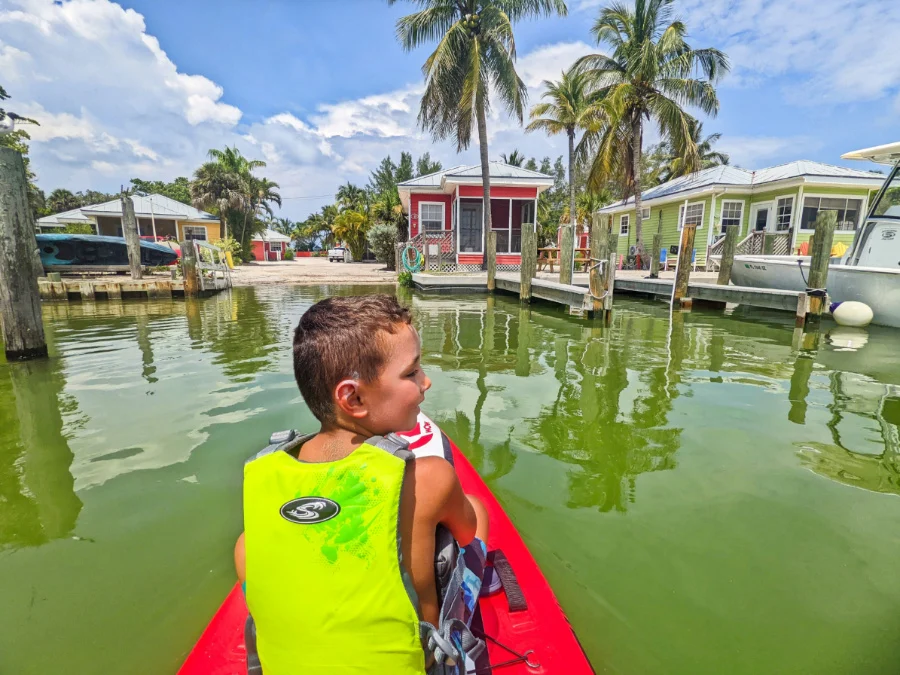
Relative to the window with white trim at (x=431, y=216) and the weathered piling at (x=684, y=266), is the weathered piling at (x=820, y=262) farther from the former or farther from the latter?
the window with white trim at (x=431, y=216)

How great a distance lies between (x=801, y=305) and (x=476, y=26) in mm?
14831

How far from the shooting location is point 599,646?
2.04 meters

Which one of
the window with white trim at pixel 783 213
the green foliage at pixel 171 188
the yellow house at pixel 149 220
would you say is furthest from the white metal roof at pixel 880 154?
the green foliage at pixel 171 188

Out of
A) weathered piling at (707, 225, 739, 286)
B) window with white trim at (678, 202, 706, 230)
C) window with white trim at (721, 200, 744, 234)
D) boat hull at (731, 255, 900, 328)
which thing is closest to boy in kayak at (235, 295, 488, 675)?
boat hull at (731, 255, 900, 328)

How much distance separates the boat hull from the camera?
28.8 feet

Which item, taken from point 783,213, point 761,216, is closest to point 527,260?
point 783,213

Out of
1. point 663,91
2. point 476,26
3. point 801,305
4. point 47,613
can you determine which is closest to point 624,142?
point 663,91

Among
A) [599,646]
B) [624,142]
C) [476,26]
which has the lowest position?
[599,646]

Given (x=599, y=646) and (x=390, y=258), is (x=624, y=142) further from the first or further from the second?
Answer: (x=599, y=646)

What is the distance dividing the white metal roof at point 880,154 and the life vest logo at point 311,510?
12026 mm

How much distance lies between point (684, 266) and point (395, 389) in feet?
38.5

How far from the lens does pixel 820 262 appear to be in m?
9.13

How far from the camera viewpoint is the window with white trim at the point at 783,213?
19000 millimetres

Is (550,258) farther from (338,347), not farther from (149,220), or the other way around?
(149,220)
